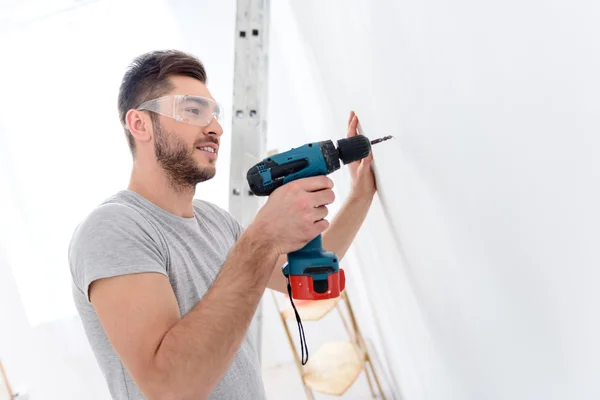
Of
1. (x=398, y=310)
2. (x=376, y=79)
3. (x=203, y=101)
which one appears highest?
(x=203, y=101)

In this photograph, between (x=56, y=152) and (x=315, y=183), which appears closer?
(x=315, y=183)

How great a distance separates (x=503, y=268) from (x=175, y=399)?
57 cm

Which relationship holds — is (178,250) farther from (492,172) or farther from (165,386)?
(492,172)

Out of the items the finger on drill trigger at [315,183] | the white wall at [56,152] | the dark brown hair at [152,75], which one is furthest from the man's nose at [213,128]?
the white wall at [56,152]

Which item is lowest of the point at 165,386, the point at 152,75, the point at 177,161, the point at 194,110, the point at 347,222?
the point at 165,386

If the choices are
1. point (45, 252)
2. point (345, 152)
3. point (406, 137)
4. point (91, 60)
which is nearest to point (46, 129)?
point (91, 60)

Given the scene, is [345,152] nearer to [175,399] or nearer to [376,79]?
[376,79]

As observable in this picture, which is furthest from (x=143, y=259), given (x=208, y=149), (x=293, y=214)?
(x=208, y=149)

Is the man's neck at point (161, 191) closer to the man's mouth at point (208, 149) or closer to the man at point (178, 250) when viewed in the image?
the man at point (178, 250)

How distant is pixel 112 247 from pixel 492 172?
2.20ft

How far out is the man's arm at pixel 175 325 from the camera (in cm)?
75

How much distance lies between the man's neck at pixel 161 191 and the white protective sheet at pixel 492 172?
48cm

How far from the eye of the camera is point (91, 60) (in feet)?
8.41

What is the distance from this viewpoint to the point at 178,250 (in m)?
1.02
